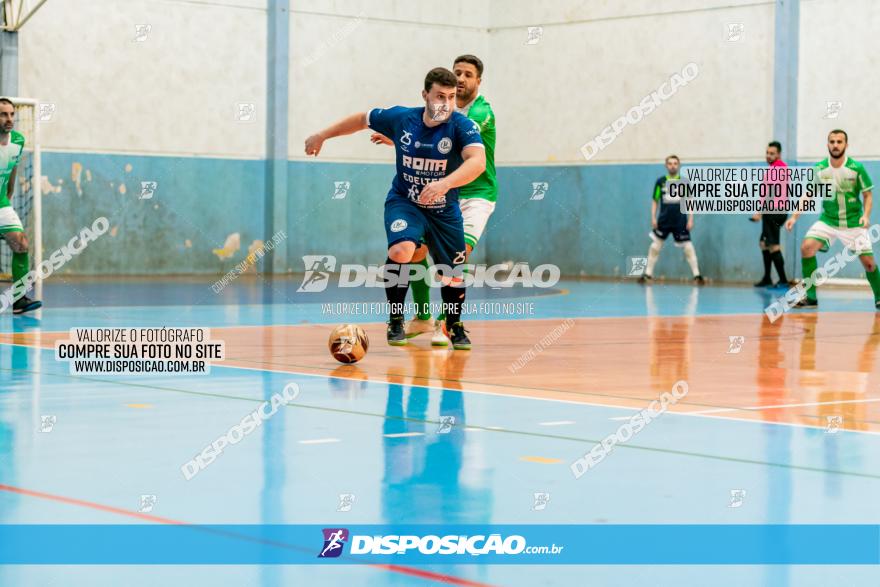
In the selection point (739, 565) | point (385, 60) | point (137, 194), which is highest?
point (385, 60)

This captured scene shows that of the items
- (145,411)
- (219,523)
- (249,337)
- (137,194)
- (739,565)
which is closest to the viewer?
(739,565)

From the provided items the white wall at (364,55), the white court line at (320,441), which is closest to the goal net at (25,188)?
the white wall at (364,55)

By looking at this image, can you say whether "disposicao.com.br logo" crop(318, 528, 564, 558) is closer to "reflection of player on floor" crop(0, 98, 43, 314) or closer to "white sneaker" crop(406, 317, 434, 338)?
"white sneaker" crop(406, 317, 434, 338)

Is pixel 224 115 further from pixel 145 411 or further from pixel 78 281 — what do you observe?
pixel 145 411

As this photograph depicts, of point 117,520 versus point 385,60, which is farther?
point 385,60

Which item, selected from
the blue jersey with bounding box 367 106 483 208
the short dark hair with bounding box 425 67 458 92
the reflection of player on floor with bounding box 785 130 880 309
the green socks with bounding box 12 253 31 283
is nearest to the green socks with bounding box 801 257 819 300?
the reflection of player on floor with bounding box 785 130 880 309

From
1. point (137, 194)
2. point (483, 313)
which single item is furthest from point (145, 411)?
point (137, 194)

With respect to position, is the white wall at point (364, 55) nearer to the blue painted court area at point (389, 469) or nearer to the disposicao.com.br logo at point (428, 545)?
the blue painted court area at point (389, 469)

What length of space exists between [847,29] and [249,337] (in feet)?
53.7

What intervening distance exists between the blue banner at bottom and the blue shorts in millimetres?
7016

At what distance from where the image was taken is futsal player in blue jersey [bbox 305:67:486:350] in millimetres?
11547

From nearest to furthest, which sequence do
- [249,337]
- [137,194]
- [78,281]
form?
[249,337] → [78,281] → [137,194]

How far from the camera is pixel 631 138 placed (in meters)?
28.8

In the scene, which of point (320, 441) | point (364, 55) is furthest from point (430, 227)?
point (364, 55)
